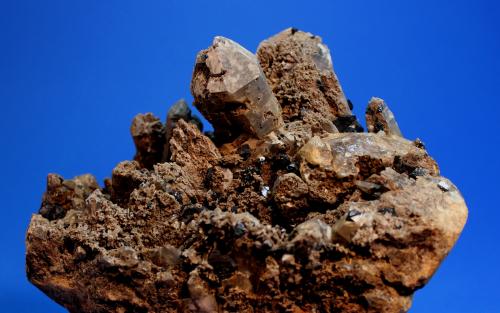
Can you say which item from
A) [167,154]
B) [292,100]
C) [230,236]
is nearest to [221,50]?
[292,100]

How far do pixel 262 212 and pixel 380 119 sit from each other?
57.9 inches

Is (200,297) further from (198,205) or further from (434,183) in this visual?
(434,183)

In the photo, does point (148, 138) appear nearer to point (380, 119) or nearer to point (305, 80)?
point (305, 80)

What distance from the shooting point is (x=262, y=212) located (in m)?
4.71

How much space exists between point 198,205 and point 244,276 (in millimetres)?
790

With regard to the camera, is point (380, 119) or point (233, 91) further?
point (380, 119)

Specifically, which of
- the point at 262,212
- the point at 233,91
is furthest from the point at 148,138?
the point at 262,212

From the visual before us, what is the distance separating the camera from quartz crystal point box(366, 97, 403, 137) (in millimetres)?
5508

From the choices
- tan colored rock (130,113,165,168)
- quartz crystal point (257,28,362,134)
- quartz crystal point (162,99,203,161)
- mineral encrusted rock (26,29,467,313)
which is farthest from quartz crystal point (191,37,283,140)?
tan colored rock (130,113,165,168)

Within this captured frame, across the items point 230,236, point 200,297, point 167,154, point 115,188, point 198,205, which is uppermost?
point 167,154

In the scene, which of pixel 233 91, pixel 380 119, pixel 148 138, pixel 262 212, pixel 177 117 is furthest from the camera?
pixel 148 138

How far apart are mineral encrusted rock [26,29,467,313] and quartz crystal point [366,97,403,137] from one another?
0.01m

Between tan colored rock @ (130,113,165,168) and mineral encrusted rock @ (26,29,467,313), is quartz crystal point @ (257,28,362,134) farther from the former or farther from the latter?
tan colored rock @ (130,113,165,168)

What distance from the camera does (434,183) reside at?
4.36 metres
